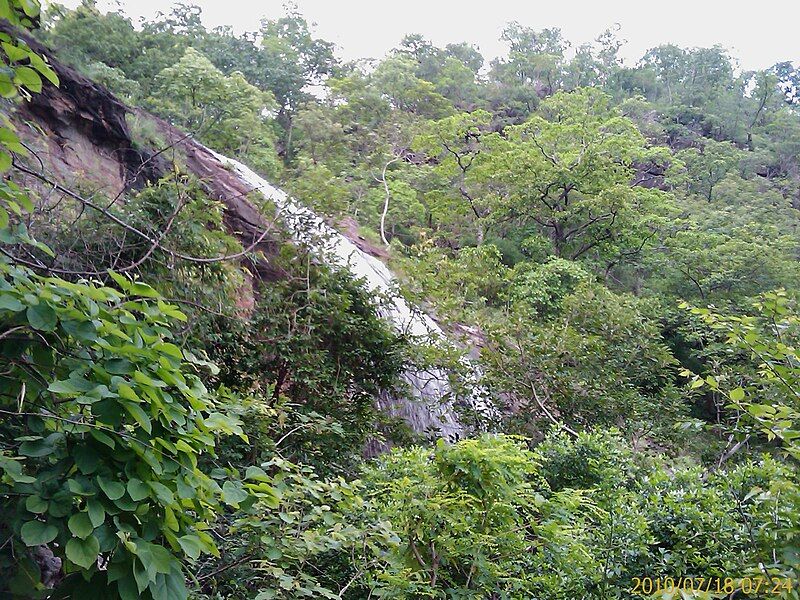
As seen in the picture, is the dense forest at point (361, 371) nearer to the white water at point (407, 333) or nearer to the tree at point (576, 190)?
the tree at point (576, 190)

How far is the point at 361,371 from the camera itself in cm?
744

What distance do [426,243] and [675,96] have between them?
35178mm

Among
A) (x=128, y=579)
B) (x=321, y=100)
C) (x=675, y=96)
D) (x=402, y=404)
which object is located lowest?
(x=402, y=404)

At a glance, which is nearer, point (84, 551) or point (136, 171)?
point (84, 551)

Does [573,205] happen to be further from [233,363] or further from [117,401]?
[117,401]

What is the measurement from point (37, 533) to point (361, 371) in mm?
5672

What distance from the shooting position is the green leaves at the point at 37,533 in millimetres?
1775

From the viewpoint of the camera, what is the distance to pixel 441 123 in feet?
62.2

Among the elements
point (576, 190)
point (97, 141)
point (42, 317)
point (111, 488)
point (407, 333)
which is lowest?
point (407, 333)

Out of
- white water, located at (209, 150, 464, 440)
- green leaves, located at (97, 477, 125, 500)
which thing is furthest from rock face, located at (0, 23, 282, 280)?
green leaves, located at (97, 477, 125, 500)

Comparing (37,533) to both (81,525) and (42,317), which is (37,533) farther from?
(42,317)

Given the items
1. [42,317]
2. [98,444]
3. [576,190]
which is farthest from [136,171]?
[576,190]

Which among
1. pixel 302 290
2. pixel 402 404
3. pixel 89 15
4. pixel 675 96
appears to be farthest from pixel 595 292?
pixel 675 96

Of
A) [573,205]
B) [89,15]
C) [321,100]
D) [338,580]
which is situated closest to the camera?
[338,580]
